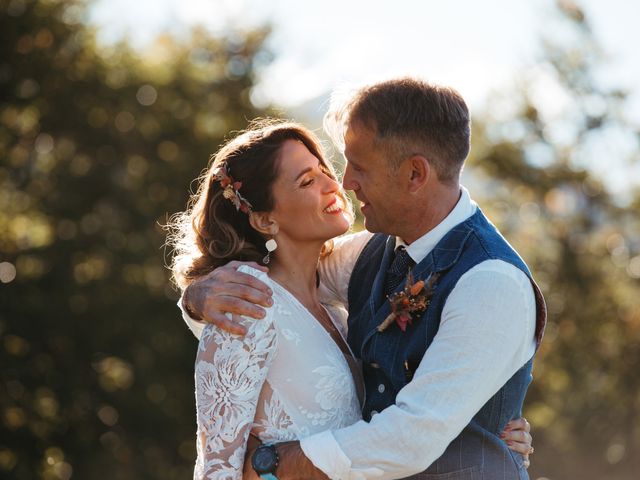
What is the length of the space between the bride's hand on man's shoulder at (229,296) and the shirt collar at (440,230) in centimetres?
50

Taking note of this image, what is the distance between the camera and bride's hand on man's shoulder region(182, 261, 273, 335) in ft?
10.6

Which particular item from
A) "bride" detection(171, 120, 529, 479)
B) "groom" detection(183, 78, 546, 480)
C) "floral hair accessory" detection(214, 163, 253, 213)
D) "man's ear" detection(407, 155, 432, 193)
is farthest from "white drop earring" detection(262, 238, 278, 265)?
"man's ear" detection(407, 155, 432, 193)

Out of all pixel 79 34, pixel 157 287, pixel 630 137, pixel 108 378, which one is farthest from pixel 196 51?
pixel 630 137

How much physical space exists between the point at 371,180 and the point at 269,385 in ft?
2.46

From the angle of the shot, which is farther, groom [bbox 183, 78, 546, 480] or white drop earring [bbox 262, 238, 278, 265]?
white drop earring [bbox 262, 238, 278, 265]

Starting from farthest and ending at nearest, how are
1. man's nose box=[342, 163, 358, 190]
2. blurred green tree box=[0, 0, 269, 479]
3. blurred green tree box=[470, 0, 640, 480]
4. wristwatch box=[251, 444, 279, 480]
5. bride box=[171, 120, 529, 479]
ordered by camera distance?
blurred green tree box=[470, 0, 640, 480] → blurred green tree box=[0, 0, 269, 479] → man's nose box=[342, 163, 358, 190] → bride box=[171, 120, 529, 479] → wristwatch box=[251, 444, 279, 480]

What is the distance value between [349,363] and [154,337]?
12666mm

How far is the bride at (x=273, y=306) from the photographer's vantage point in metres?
3.21

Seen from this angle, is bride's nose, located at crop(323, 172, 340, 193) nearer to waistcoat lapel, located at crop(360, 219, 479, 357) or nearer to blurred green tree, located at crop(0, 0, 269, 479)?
waistcoat lapel, located at crop(360, 219, 479, 357)

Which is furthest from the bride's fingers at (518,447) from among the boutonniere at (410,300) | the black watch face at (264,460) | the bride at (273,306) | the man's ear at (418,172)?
the man's ear at (418,172)

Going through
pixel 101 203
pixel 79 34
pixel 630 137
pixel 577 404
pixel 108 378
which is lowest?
pixel 577 404

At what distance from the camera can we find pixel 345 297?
12.6 feet

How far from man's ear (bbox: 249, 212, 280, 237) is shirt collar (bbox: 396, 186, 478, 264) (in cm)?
52

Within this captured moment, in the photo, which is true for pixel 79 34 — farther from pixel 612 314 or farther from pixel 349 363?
pixel 349 363
